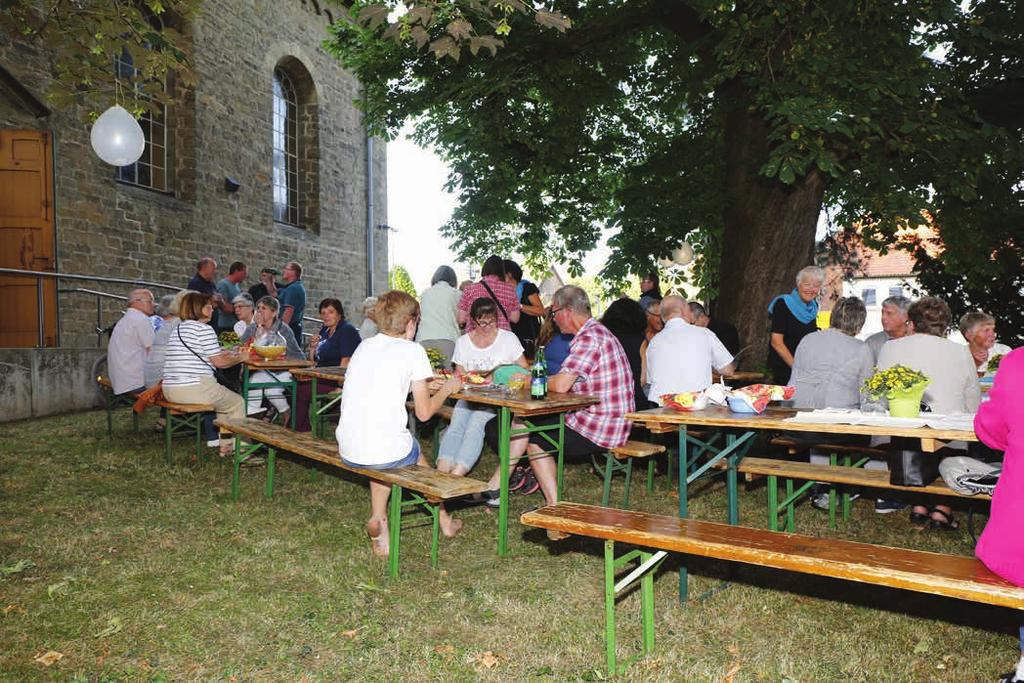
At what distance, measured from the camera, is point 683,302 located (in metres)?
5.84

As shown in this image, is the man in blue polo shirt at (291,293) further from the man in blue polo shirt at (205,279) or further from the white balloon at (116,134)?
the white balloon at (116,134)

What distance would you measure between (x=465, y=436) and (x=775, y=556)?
287 cm

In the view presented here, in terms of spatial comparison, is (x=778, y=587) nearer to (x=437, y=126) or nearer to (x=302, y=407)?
(x=302, y=407)

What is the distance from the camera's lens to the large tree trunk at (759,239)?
27.9 ft

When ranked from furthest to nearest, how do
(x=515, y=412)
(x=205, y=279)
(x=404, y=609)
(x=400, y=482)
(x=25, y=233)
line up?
(x=25, y=233), (x=205, y=279), (x=515, y=412), (x=400, y=482), (x=404, y=609)

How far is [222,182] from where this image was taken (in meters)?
13.8

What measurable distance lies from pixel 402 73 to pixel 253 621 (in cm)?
777

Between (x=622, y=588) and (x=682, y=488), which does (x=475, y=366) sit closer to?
(x=682, y=488)

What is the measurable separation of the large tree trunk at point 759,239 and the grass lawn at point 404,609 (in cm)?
367

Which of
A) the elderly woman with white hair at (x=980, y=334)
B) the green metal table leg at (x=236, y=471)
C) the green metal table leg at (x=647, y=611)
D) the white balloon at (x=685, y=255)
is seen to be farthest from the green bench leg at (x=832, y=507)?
the white balloon at (x=685, y=255)

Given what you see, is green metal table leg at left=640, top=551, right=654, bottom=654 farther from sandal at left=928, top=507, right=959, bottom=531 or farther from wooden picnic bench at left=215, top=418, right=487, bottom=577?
sandal at left=928, top=507, right=959, bottom=531

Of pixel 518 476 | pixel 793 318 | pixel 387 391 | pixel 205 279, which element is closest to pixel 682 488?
pixel 387 391

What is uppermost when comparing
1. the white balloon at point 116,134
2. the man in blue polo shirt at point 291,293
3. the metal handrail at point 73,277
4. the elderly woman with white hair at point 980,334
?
the white balloon at point 116,134

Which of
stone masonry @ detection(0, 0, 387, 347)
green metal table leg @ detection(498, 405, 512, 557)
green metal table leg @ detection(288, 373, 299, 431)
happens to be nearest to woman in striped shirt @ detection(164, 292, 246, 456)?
green metal table leg @ detection(288, 373, 299, 431)
